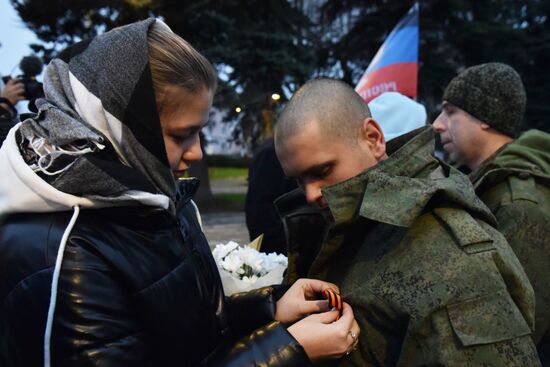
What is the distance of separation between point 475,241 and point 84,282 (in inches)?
41.2

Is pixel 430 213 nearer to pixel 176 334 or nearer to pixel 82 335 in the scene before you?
pixel 176 334

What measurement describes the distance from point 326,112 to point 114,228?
0.82 metres

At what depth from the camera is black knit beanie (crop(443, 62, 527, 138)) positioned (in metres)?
2.84

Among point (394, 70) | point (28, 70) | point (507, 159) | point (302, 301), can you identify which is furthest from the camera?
point (394, 70)

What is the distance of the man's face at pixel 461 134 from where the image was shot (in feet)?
9.52

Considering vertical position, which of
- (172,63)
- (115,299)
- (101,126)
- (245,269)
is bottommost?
(245,269)

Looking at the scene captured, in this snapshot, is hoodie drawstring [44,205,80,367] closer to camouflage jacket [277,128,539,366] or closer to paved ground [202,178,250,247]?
camouflage jacket [277,128,539,366]

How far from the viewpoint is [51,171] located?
1314 mm

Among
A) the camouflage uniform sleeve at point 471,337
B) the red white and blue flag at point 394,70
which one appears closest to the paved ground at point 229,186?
the red white and blue flag at point 394,70

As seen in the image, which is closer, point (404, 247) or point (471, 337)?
point (471, 337)

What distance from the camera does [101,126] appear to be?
54.2 inches

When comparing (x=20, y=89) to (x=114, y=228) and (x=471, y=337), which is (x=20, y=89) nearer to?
(x=114, y=228)

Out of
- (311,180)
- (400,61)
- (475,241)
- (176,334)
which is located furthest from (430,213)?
(400,61)

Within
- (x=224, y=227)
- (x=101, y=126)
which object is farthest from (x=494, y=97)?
(x=224, y=227)
